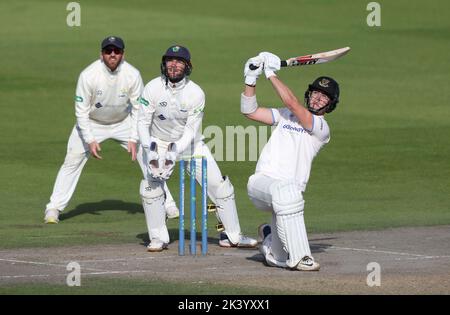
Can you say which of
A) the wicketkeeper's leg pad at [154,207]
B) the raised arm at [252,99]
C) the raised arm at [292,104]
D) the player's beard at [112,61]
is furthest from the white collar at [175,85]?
the player's beard at [112,61]

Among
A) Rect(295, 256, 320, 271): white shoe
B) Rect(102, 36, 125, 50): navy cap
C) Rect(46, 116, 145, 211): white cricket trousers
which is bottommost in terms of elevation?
Rect(295, 256, 320, 271): white shoe

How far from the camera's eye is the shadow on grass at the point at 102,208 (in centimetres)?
1602

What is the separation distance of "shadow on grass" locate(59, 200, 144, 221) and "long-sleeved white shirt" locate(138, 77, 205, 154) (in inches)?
111

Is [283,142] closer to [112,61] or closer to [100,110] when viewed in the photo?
[112,61]

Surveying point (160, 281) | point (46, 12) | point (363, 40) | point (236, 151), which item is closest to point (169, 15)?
point (46, 12)

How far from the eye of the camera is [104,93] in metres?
15.2

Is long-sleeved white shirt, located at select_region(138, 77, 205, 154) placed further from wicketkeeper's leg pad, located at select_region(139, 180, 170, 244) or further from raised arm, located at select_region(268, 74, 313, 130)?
raised arm, located at select_region(268, 74, 313, 130)

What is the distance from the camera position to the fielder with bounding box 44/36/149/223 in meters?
15.0

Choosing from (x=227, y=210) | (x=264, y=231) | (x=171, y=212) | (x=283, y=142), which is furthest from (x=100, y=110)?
(x=283, y=142)

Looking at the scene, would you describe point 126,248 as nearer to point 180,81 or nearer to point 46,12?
point 180,81

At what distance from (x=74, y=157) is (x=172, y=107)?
2.42 meters

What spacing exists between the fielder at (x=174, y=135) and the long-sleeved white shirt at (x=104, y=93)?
60.2 inches

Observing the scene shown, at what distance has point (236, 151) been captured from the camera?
67.4 ft

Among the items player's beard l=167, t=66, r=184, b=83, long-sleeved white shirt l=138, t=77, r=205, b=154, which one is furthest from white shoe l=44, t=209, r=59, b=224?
player's beard l=167, t=66, r=184, b=83
